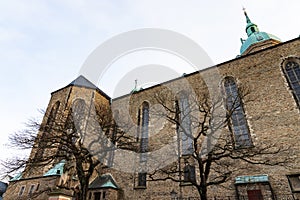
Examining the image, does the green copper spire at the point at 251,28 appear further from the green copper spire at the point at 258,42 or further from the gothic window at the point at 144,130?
the gothic window at the point at 144,130

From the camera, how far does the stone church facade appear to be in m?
10.2

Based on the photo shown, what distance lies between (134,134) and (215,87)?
293 inches

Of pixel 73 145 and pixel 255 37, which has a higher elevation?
pixel 255 37

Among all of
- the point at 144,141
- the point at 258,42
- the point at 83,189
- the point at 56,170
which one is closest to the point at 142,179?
the point at 144,141

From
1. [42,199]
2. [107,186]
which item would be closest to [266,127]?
[107,186]

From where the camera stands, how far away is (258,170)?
10.5 metres

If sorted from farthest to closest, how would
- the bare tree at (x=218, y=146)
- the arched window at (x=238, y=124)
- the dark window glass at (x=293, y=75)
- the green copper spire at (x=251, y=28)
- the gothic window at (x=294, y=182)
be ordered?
the green copper spire at (x=251, y=28), the dark window glass at (x=293, y=75), the arched window at (x=238, y=124), the bare tree at (x=218, y=146), the gothic window at (x=294, y=182)

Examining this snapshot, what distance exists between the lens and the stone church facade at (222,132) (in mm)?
10250

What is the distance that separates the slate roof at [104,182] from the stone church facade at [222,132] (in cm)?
7

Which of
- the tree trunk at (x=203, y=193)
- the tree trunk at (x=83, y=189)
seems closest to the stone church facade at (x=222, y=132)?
the tree trunk at (x=83, y=189)

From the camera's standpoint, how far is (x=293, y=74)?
1273 centimetres

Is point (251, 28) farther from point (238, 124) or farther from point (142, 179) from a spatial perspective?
point (142, 179)

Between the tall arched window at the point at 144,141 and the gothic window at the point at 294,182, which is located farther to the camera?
the tall arched window at the point at 144,141

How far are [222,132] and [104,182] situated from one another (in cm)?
890
